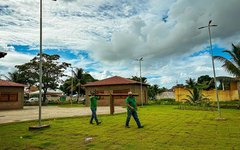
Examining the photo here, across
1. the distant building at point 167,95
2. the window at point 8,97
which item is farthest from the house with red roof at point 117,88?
the distant building at point 167,95

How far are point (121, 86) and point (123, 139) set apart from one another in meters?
26.8

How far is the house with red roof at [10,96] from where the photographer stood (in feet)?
94.5

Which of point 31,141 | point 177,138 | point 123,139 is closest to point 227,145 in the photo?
point 177,138

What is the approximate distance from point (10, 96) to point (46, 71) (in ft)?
58.8

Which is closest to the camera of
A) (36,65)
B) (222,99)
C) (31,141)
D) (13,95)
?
(31,141)

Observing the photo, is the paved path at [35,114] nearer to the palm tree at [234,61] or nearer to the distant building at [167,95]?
the palm tree at [234,61]

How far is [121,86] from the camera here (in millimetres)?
34156

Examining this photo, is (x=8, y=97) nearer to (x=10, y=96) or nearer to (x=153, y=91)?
(x=10, y=96)

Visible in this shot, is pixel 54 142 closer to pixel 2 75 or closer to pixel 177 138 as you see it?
pixel 177 138

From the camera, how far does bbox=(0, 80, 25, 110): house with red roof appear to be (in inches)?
1134

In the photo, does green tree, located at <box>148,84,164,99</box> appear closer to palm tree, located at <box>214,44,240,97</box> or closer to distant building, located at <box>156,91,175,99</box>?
distant building, located at <box>156,91,175,99</box>

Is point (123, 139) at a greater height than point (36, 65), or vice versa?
point (36, 65)

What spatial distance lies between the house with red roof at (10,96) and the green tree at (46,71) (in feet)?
51.4

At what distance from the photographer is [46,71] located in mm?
47188
